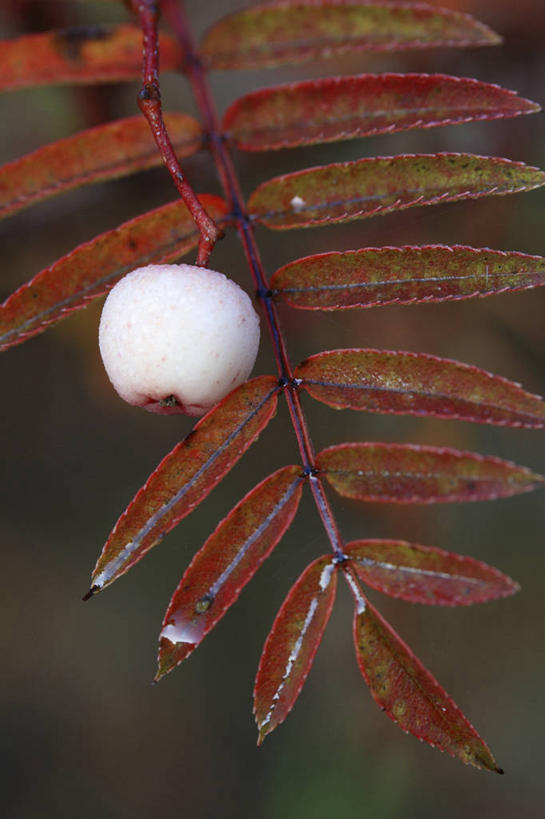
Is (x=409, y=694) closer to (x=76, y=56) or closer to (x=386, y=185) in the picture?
(x=386, y=185)

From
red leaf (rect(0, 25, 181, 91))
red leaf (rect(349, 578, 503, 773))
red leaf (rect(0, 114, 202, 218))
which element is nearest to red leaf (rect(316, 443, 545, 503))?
red leaf (rect(349, 578, 503, 773))

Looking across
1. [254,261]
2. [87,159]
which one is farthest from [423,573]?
[87,159]

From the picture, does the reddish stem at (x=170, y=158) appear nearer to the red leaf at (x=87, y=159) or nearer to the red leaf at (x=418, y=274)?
the red leaf at (x=418, y=274)

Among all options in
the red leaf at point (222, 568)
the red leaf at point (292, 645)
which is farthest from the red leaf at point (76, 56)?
the red leaf at point (292, 645)

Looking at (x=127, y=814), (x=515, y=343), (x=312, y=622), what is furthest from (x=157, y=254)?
(x=127, y=814)

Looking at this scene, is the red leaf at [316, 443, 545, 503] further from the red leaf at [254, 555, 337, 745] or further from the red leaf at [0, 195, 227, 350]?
the red leaf at [0, 195, 227, 350]

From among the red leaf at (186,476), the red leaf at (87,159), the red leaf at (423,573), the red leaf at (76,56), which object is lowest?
the red leaf at (423,573)
